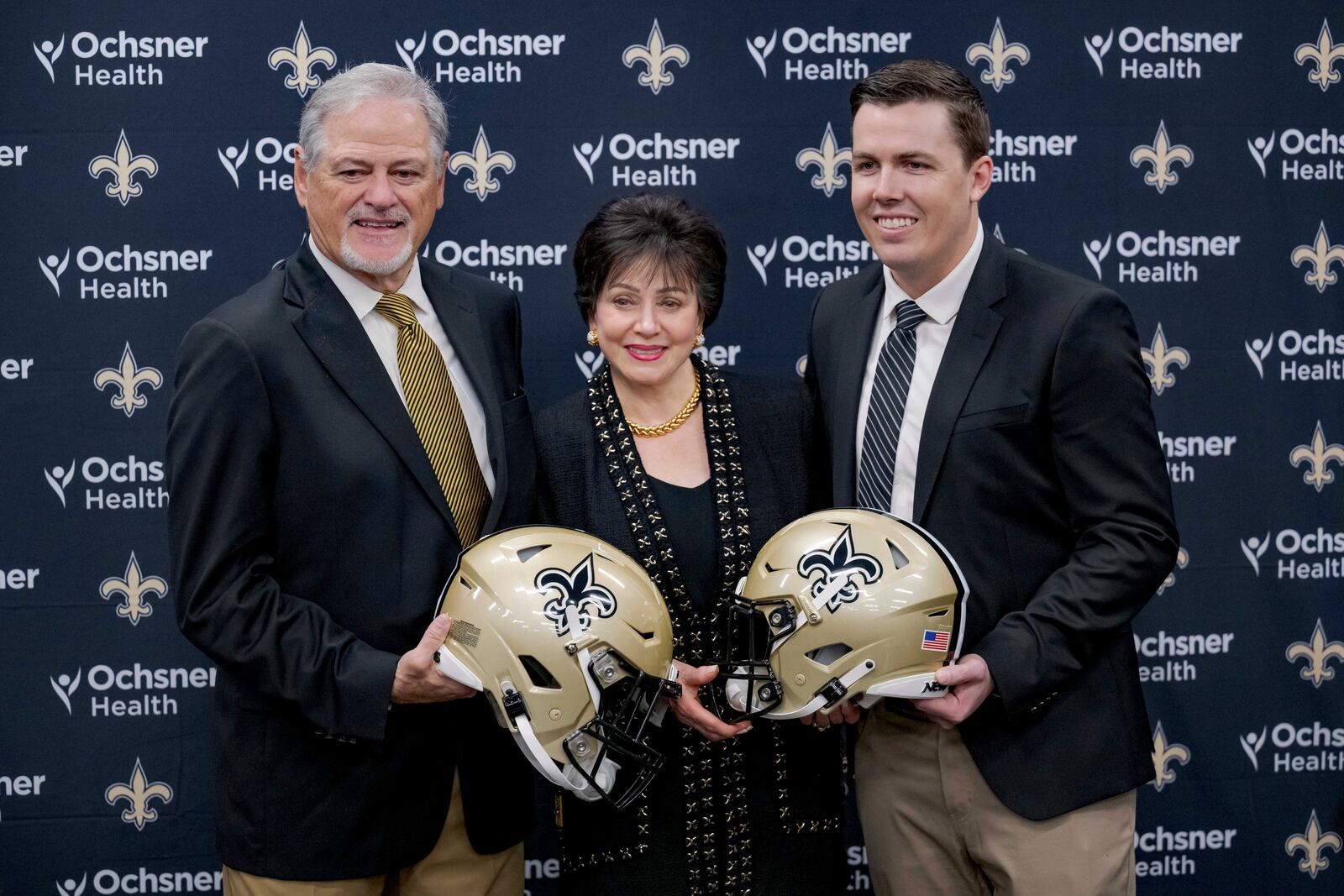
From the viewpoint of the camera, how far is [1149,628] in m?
3.47

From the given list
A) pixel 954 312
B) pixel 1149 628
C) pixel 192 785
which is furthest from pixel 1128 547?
pixel 192 785

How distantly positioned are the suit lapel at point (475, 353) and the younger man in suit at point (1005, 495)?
2.39ft

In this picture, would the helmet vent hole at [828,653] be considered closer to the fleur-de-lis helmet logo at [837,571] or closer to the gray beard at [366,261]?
the fleur-de-lis helmet logo at [837,571]

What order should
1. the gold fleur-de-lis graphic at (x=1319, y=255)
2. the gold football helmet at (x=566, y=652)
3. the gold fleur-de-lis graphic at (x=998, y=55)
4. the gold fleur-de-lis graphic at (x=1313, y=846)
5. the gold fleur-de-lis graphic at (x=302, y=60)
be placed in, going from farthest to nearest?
the gold fleur-de-lis graphic at (x=1313, y=846) → the gold fleur-de-lis graphic at (x=1319, y=255) → the gold fleur-de-lis graphic at (x=998, y=55) → the gold fleur-de-lis graphic at (x=302, y=60) → the gold football helmet at (x=566, y=652)

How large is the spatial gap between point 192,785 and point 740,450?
2.09 m

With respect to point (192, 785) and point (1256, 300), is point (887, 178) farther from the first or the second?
point (192, 785)

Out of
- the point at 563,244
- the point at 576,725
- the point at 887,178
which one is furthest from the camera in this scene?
the point at 563,244

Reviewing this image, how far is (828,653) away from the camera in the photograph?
7.09ft

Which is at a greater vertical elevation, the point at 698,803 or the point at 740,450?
the point at 740,450

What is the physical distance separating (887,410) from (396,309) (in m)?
1.07

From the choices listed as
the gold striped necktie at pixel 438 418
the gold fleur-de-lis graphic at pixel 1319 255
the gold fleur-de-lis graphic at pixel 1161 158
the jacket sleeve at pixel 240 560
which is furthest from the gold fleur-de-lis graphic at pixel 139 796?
the gold fleur-de-lis graphic at pixel 1319 255

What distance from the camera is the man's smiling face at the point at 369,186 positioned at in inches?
90.6

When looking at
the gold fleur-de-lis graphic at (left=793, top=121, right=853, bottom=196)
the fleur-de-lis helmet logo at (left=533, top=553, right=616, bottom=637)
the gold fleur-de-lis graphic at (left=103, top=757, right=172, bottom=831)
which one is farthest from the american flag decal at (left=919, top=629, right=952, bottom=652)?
the gold fleur-de-lis graphic at (left=103, top=757, right=172, bottom=831)

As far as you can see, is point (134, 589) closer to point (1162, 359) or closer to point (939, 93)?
point (939, 93)
